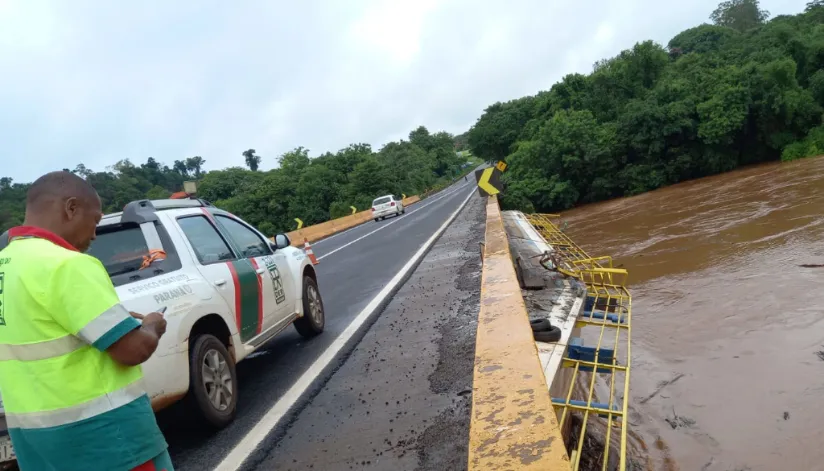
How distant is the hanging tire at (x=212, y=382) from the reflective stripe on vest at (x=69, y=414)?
179cm

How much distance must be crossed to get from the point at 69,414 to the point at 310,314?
426 centimetres

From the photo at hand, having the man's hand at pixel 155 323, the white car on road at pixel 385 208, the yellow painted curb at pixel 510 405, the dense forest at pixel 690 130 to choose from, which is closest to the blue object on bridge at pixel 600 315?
the yellow painted curb at pixel 510 405

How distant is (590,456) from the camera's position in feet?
12.6

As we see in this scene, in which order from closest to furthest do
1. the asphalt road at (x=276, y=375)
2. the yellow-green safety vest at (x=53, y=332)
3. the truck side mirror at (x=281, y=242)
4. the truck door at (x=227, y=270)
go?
the yellow-green safety vest at (x=53, y=332), the asphalt road at (x=276, y=375), the truck door at (x=227, y=270), the truck side mirror at (x=281, y=242)

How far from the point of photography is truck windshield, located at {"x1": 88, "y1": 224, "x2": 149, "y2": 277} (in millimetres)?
4034

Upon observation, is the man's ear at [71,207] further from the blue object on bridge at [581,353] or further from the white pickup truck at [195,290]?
the blue object on bridge at [581,353]

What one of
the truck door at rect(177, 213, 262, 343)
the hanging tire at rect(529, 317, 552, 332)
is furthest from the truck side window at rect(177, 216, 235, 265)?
the hanging tire at rect(529, 317, 552, 332)

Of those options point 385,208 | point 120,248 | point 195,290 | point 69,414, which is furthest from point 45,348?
point 385,208

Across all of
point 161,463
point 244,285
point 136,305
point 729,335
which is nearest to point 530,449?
point 161,463

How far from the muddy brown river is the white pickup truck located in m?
3.42

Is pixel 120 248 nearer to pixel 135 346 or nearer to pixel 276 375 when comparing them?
pixel 276 375

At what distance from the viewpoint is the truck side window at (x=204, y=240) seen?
4586mm

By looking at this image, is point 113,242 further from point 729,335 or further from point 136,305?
point 729,335

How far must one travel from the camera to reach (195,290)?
160 inches
